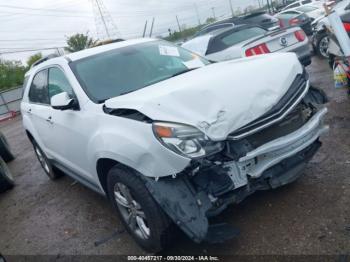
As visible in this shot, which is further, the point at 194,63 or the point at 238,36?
the point at 238,36

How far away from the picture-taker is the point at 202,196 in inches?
100

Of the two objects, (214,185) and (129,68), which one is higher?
(129,68)

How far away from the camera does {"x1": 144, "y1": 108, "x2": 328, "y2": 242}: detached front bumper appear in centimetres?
243

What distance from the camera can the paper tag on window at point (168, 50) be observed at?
408 centimetres

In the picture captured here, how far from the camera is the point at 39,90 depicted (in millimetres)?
4852

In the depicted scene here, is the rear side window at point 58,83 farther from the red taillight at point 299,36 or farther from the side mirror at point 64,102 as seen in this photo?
the red taillight at point 299,36

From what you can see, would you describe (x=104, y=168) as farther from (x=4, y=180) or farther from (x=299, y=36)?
Result: (x=299, y=36)

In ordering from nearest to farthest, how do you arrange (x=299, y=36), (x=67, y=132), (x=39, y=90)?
(x=67, y=132)
(x=39, y=90)
(x=299, y=36)

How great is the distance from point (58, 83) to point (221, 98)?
2.27 meters

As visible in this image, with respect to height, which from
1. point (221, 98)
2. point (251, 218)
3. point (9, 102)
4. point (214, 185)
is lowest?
point (9, 102)

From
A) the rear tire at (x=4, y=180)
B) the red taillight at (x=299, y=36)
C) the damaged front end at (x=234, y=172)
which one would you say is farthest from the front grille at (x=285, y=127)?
the rear tire at (x=4, y=180)

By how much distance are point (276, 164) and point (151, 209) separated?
108cm

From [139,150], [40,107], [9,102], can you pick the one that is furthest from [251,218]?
[9,102]

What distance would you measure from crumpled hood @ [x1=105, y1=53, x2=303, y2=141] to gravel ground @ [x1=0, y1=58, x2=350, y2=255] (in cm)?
104
